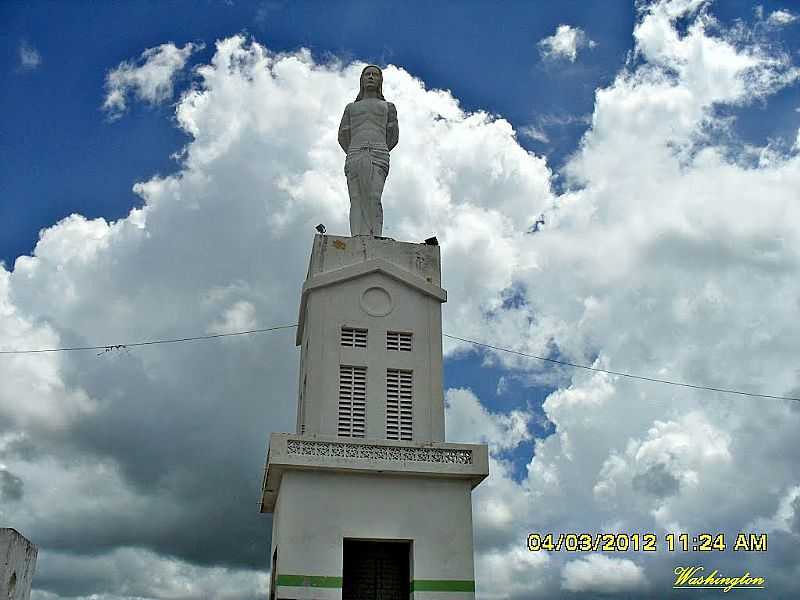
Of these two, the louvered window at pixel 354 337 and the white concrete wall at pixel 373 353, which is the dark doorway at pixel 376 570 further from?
the louvered window at pixel 354 337

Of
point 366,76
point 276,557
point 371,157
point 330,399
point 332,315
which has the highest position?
point 366,76

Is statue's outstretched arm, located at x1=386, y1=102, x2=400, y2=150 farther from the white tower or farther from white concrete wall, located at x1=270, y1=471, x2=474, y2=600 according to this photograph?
white concrete wall, located at x1=270, y1=471, x2=474, y2=600

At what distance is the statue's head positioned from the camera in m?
28.0

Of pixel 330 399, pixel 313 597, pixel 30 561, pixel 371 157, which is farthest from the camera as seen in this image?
pixel 371 157

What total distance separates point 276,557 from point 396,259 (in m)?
9.17

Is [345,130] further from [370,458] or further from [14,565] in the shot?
[14,565]

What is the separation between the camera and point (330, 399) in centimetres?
2303

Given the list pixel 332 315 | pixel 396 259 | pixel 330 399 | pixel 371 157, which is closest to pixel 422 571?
pixel 330 399

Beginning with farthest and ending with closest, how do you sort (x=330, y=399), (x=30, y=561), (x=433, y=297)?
(x=433, y=297)
(x=330, y=399)
(x=30, y=561)

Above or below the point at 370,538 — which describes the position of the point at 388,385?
above

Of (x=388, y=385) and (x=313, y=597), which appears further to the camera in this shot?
(x=388, y=385)

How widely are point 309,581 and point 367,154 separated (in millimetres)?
13147

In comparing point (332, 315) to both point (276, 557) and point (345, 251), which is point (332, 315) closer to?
point (345, 251)

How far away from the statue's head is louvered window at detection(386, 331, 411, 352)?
8.46 meters
